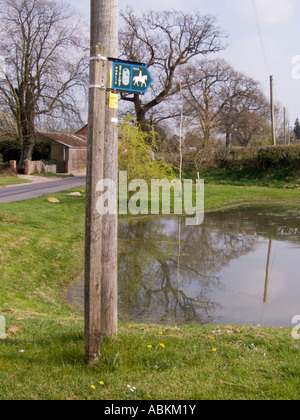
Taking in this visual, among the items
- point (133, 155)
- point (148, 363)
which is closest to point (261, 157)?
point (133, 155)

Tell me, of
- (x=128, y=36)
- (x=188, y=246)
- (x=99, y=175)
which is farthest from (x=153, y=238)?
(x=128, y=36)

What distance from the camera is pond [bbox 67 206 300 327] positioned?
842cm

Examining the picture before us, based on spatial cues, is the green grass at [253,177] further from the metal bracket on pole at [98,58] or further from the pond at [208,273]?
the metal bracket on pole at [98,58]

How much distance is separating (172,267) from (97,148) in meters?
7.83

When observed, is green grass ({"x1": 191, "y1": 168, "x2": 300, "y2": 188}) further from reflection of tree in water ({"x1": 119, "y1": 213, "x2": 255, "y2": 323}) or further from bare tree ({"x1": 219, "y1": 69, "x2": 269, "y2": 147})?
reflection of tree in water ({"x1": 119, "y1": 213, "x2": 255, "y2": 323})

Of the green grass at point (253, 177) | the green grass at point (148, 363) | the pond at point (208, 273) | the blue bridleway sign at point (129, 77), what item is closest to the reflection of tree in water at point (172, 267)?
the pond at point (208, 273)

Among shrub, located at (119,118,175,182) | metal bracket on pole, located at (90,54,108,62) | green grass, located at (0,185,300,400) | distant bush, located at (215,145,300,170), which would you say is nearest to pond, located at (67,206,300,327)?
green grass, located at (0,185,300,400)

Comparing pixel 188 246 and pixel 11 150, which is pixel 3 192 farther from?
pixel 11 150

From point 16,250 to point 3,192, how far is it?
42.2ft

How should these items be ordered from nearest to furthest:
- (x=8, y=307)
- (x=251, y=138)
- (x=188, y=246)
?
(x=8, y=307)
(x=188, y=246)
(x=251, y=138)

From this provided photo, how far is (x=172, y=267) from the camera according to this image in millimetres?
11805

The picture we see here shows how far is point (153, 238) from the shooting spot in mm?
15711

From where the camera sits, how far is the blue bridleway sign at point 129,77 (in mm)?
4480

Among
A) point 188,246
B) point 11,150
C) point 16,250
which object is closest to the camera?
point 16,250
